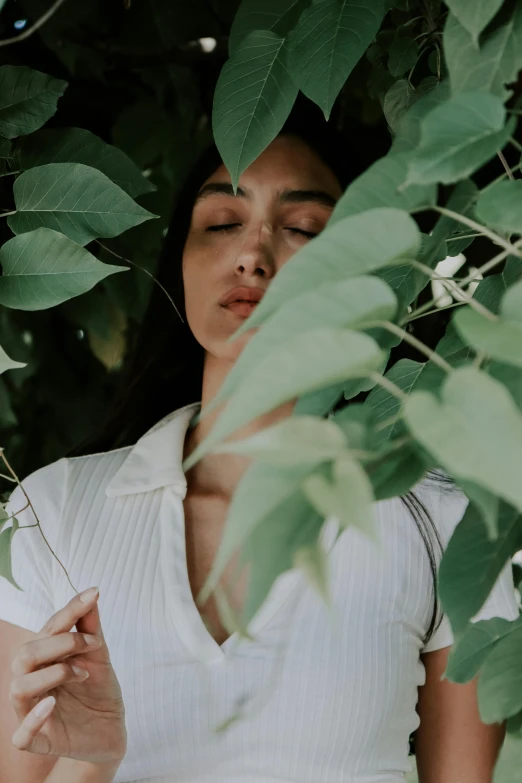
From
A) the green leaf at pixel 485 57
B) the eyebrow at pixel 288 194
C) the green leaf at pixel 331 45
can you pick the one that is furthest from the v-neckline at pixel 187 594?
the green leaf at pixel 485 57

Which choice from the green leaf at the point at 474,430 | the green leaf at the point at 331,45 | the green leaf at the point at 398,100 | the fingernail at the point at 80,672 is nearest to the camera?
the green leaf at the point at 474,430

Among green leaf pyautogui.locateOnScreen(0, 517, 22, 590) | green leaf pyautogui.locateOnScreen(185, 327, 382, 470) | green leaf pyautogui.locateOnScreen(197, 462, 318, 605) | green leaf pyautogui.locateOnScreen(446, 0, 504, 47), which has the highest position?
green leaf pyautogui.locateOnScreen(446, 0, 504, 47)

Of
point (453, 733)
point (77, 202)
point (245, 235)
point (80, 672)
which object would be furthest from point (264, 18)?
point (453, 733)

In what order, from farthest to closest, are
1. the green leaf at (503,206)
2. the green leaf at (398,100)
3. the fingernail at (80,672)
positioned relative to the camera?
the green leaf at (398,100)
the fingernail at (80,672)
the green leaf at (503,206)

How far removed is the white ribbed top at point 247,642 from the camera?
3.25 ft

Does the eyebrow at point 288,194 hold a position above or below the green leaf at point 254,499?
below

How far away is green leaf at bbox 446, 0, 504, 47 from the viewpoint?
0.42m

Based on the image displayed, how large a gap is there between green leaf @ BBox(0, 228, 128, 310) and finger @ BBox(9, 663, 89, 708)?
28 centimetres

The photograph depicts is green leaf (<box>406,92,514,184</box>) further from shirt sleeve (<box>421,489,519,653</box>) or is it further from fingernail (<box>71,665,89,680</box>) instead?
shirt sleeve (<box>421,489,519,653</box>)

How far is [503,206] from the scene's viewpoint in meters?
0.37

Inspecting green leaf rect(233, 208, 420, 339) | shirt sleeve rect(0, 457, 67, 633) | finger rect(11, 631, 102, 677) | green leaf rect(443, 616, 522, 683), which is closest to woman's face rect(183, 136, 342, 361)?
shirt sleeve rect(0, 457, 67, 633)

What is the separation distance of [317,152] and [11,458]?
79 centimetres

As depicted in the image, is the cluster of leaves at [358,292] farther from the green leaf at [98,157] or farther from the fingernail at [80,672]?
the fingernail at [80,672]

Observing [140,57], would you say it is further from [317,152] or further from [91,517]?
[91,517]
